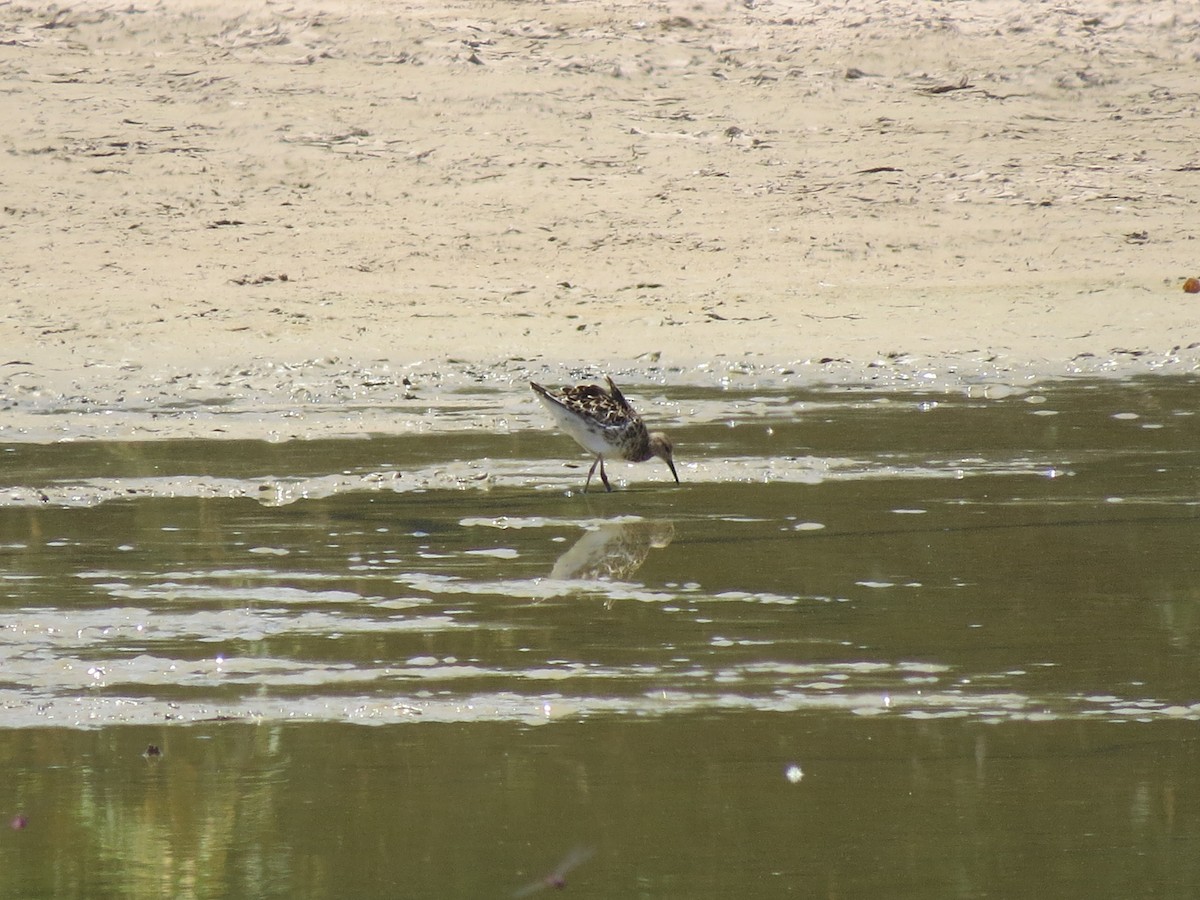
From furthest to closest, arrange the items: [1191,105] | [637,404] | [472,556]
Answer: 1. [1191,105]
2. [637,404]
3. [472,556]

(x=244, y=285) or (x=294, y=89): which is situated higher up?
(x=294, y=89)

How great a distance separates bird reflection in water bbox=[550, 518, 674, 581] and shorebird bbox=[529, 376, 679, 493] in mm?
930

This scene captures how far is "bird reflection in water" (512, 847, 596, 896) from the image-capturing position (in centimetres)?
358

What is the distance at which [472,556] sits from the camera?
6.76 m

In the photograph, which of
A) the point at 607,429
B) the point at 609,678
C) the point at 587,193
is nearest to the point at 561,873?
the point at 609,678

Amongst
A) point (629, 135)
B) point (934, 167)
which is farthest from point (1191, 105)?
point (629, 135)

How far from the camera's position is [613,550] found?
6.86 meters

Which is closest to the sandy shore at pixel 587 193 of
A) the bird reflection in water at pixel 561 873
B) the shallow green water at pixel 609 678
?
the shallow green water at pixel 609 678

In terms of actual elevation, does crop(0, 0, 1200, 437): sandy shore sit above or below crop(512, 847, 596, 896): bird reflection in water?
above

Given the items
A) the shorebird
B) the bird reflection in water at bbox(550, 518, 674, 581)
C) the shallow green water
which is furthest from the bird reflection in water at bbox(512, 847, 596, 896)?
the shorebird

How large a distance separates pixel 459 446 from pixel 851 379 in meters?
3.18

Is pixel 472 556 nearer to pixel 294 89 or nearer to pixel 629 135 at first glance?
pixel 629 135

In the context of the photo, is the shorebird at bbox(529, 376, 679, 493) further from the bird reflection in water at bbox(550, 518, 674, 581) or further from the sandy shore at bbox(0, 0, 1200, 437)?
the sandy shore at bbox(0, 0, 1200, 437)

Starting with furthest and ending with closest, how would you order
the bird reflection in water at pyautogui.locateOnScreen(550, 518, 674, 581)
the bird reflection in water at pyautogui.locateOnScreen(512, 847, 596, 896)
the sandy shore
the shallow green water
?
the sandy shore
the bird reflection in water at pyautogui.locateOnScreen(550, 518, 674, 581)
the shallow green water
the bird reflection in water at pyautogui.locateOnScreen(512, 847, 596, 896)
